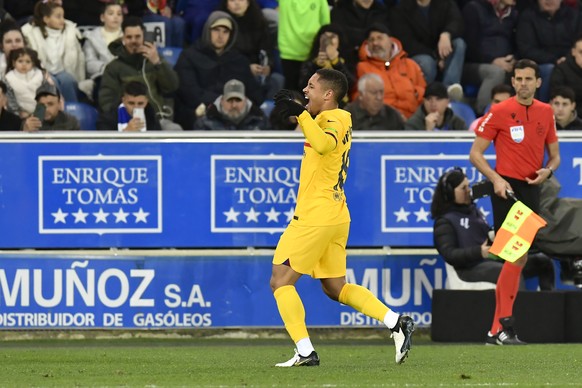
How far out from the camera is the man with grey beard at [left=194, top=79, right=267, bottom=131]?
15.3 meters

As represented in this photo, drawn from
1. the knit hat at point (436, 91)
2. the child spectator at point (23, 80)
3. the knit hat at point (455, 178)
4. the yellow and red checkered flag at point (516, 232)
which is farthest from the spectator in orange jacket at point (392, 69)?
the yellow and red checkered flag at point (516, 232)

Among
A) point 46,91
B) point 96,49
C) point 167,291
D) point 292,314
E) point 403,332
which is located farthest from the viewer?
point 96,49

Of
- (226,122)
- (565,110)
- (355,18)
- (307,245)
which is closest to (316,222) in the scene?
(307,245)

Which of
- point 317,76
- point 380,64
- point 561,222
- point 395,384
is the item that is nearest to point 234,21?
point 380,64

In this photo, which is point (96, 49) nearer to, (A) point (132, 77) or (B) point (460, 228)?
(A) point (132, 77)

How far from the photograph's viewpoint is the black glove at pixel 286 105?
31.7ft

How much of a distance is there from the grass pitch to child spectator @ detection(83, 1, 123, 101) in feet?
12.3

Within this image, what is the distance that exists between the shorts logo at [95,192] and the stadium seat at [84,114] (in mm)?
1452

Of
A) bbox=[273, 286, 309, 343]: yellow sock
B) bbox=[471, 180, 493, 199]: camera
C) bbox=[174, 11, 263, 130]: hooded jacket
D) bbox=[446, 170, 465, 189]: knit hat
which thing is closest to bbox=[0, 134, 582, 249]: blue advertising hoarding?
bbox=[446, 170, 465, 189]: knit hat

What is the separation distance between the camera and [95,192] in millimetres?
14180

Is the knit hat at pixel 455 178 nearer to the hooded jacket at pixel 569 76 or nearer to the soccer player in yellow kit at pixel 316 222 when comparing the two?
the hooded jacket at pixel 569 76

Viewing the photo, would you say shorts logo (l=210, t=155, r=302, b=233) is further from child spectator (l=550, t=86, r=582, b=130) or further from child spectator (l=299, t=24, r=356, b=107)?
child spectator (l=550, t=86, r=582, b=130)

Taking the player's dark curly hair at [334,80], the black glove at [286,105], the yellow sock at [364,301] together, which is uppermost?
the player's dark curly hair at [334,80]

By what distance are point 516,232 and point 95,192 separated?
406 cm
